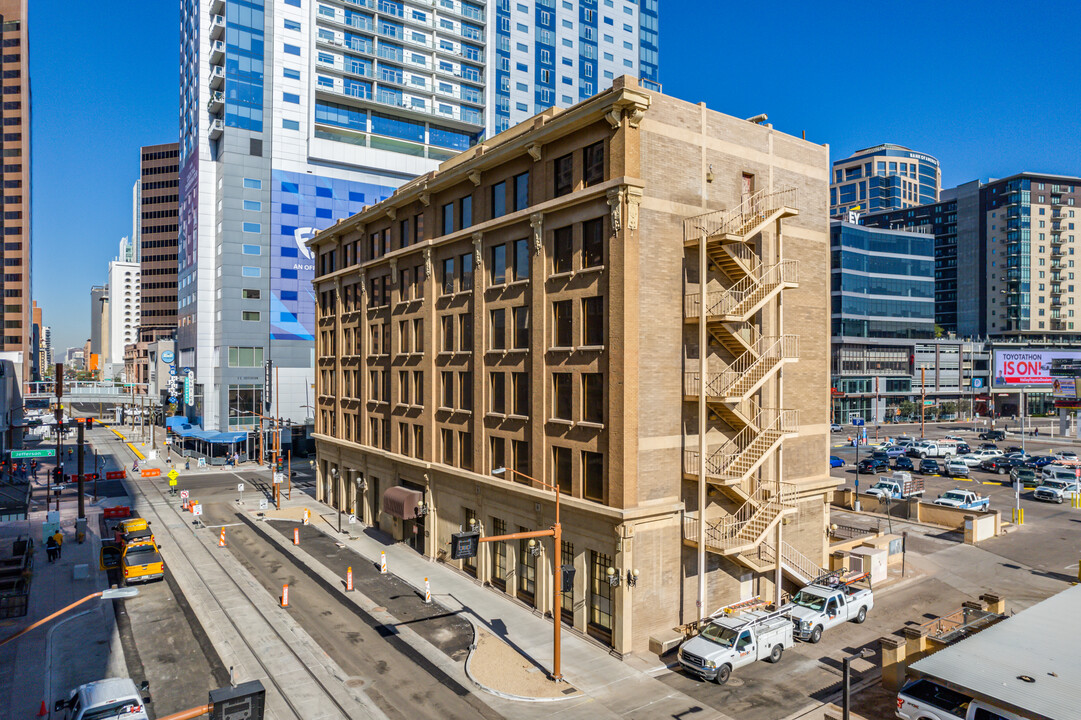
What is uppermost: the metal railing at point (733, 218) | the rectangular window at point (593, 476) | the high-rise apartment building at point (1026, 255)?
the high-rise apartment building at point (1026, 255)

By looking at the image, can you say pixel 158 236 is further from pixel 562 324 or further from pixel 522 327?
pixel 562 324

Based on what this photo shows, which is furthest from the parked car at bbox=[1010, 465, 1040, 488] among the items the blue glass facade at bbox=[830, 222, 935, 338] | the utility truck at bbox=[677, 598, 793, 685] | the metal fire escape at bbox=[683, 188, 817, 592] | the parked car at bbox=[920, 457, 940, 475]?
the utility truck at bbox=[677, 598, 793, 685]

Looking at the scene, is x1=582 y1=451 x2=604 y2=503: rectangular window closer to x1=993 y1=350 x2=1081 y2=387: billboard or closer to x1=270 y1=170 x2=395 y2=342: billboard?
x1=270 y1=170 x2=395 y2=342: billboard

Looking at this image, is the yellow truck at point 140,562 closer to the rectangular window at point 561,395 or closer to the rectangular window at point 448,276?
the rectangular window at point 448,276

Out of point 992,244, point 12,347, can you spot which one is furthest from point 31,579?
point 992,244

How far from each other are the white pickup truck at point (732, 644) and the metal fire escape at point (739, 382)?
96.8 inches

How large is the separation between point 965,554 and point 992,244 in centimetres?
14412

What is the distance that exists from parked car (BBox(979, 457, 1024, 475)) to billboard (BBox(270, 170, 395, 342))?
84.2 meters

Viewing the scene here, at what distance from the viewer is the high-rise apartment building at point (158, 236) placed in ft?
572

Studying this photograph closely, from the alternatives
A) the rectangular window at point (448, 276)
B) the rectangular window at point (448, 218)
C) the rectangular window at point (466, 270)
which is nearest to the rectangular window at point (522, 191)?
the rectangular window at point (466, 270)

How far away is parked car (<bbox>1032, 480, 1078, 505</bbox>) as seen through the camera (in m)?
57.7

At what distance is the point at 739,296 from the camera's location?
30719mm

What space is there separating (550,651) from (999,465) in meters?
67.4

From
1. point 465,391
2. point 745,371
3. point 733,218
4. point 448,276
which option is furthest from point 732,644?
point 448,276
